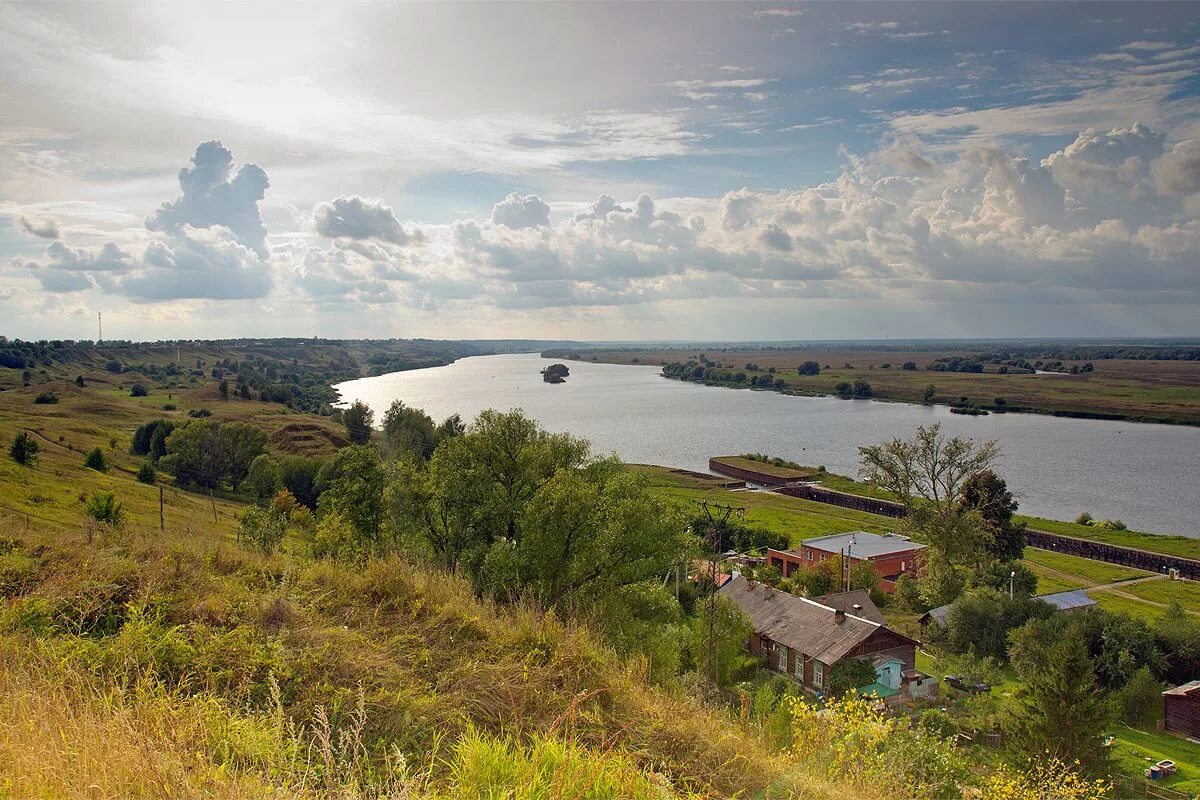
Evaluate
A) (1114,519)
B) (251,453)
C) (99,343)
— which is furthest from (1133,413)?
(99,343)

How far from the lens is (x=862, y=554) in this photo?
148ft

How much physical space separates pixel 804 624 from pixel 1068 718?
33.9ft

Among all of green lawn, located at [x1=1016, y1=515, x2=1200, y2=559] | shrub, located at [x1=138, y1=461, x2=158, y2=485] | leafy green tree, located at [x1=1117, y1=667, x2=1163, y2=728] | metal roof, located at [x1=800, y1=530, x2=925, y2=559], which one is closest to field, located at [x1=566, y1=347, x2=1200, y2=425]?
green lawn, located at [x1=1016, y1=515, x2=1200, y2=559]

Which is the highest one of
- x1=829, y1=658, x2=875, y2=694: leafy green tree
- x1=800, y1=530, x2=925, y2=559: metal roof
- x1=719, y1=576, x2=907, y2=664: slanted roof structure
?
x1=719, y1=576, x2=907, y2=664: slanted roof structure

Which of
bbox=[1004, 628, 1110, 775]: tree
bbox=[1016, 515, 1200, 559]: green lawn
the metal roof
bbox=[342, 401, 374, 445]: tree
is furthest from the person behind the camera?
bbox=[342, 401, 374, 445]: tree

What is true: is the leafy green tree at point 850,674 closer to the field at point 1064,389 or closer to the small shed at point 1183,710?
the small shed at point 1183,710

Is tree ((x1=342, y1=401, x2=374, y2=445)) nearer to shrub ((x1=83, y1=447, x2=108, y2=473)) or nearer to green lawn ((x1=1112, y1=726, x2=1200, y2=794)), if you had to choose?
shrub ((x1=83, y1=447, x2=108, y2=473))

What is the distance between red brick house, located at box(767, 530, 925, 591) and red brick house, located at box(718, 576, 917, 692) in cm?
1551

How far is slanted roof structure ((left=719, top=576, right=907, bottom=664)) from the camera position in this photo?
25.3m

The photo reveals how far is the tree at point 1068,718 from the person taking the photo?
1756 cm

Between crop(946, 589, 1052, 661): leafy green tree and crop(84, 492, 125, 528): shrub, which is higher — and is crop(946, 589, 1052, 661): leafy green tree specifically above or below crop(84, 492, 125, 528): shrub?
below

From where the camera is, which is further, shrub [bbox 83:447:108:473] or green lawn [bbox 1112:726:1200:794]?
shrub [bbox 83:447:108:473]

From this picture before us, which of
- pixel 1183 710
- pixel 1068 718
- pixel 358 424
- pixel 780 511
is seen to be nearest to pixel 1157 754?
pixel 1183 710

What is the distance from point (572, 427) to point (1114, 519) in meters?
64.0
